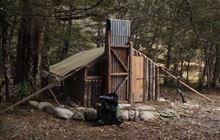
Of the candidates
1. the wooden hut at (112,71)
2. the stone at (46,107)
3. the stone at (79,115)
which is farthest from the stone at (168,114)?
the stone at (46,107)

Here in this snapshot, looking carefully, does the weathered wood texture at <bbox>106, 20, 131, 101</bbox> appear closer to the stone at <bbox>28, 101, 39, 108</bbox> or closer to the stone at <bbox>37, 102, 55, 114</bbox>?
the stone at <bbox>37, 102, 55, 114</bbox>

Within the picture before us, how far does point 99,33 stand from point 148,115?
45.9 feet

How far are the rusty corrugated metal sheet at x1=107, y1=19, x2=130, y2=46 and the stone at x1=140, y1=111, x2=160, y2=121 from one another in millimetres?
3321

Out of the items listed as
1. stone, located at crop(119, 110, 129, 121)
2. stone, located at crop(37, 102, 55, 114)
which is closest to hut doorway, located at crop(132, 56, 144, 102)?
stone, located at crop(119, 110, 129, 121)

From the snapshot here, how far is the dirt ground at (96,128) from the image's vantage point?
1001 centimetres

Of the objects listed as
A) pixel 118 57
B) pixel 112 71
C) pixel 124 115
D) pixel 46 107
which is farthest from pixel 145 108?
pixel 46 107

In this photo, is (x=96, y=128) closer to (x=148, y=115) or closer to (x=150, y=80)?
(x=148, y=115)

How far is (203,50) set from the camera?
78.1 ft

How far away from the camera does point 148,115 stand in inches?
500

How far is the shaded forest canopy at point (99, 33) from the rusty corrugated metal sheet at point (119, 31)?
3.82ft

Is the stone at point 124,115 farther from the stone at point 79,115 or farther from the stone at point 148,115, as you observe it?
the stone at point 79,115

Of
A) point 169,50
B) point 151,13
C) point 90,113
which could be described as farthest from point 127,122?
point 169,50

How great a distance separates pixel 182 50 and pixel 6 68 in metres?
14.9

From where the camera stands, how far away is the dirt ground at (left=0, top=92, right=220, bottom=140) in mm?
10008
